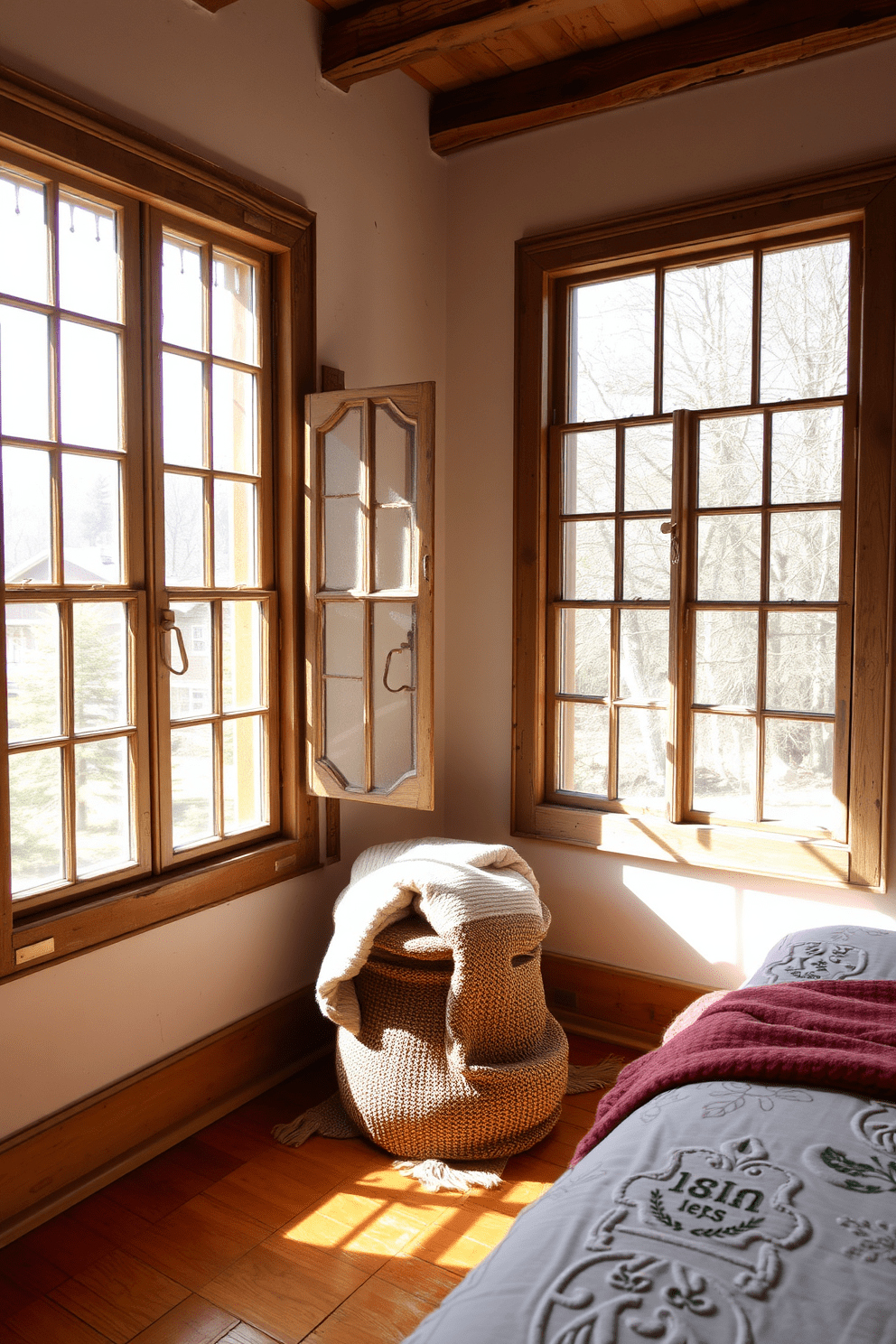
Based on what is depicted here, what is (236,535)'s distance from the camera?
2938 mm

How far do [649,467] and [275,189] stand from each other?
1.51 meters

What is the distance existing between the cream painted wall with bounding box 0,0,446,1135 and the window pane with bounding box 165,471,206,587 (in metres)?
0.72

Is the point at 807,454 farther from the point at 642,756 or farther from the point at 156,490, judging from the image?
the point at 156,490

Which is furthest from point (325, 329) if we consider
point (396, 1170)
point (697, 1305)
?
point (697, 1305)

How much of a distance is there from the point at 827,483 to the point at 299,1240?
263cm

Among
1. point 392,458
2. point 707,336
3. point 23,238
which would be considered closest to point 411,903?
point 392,458

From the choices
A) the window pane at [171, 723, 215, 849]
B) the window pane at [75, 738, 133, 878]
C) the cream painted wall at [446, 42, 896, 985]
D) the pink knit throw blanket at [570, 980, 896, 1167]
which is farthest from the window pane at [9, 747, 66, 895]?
the cream painted wall at [446, 42, 896, 985]

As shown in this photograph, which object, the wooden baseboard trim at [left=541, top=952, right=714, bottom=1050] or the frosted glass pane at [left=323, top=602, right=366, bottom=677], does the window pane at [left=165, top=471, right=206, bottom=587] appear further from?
the wooden baseboard trim at [left=541, top=952, right=714, bottom=1050]

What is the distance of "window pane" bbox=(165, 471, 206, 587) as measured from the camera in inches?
105

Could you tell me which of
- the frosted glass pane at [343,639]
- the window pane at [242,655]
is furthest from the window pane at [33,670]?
the frosted glass pane at [343,639]

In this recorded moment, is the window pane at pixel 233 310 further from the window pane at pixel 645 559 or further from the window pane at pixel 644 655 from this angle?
the window pane at pixel 644 655

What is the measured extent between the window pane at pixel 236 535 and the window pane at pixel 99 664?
41 centimetres

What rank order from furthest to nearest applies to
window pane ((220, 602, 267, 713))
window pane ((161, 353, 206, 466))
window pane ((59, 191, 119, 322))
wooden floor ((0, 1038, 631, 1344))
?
window pane ((220, 602, 267, 713)), window pane ((161, 353, 206, 466)), window pane ((59, 191, 119, 322)), wooden floor ((0, 1038, 631, 1344))

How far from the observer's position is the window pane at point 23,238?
2.24 meters
